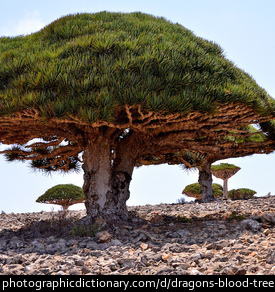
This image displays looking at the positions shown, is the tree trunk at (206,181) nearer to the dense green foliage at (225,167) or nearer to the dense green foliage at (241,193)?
the dense green foliage at (225,167)

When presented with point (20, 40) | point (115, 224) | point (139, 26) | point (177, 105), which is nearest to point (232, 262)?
point (177, 105)

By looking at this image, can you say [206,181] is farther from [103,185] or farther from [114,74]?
[114,74]

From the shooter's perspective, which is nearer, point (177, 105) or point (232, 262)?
point (232, 262)

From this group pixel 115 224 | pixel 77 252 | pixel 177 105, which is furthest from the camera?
pixel 115 224

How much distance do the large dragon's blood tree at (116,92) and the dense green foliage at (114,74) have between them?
19 millimetres

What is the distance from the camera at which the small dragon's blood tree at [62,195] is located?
1777 centimetres

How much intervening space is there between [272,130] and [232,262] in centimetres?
728

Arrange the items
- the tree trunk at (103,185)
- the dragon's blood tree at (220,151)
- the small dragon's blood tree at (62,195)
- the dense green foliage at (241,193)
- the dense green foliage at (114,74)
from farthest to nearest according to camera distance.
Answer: the dense green foliage at (241,193) < the small dragon's blood tree at (62,195) < the dragon's blood tree at (220,151) < the tree trunk at (103,185) < the dense green foliage at (114,74)

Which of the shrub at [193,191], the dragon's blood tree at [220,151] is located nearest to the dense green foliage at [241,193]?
the shrub at [193,191]

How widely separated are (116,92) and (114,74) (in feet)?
1.44

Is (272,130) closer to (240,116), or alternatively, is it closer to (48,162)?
(240,116)

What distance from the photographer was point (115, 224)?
827cm

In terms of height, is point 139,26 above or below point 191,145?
→ above
